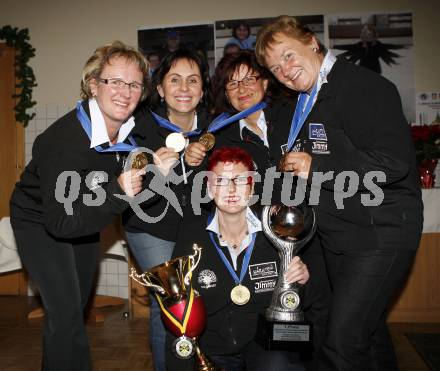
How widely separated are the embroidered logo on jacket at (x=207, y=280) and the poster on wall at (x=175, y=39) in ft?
10.4

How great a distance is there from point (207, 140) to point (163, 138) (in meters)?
0.25

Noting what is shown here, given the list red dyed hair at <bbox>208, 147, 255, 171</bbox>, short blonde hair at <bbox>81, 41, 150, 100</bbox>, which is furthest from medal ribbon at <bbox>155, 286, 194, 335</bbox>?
short blonde hair at <bbox>81, 41, 150, 100</bbox>

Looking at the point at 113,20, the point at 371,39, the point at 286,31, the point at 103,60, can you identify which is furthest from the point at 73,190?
the point at 371,39

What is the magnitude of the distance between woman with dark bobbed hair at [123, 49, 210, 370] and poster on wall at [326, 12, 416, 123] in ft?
8.79

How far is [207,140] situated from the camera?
2.36 m

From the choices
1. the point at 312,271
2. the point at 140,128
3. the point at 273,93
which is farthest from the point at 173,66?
the point at 312,271

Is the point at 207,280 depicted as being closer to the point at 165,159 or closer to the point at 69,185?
the point at 165,159

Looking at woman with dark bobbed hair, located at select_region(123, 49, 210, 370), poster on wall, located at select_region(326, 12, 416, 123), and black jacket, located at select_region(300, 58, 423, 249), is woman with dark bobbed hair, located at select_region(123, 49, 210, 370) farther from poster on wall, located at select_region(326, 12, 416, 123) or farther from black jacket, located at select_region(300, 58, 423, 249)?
poster on wall, located at select_region(326, 12, 416, 123)

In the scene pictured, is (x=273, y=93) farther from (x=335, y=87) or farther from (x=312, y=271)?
(x=312, y=271)

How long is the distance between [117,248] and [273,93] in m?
2.39

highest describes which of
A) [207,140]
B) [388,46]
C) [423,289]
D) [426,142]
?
[388,46]

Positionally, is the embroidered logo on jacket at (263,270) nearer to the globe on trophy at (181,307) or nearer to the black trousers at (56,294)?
the globe on trophy at (181,307)

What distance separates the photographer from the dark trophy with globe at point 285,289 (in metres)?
1.92

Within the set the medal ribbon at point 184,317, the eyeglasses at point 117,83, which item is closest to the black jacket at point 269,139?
the eyeglasses at point 117,83
